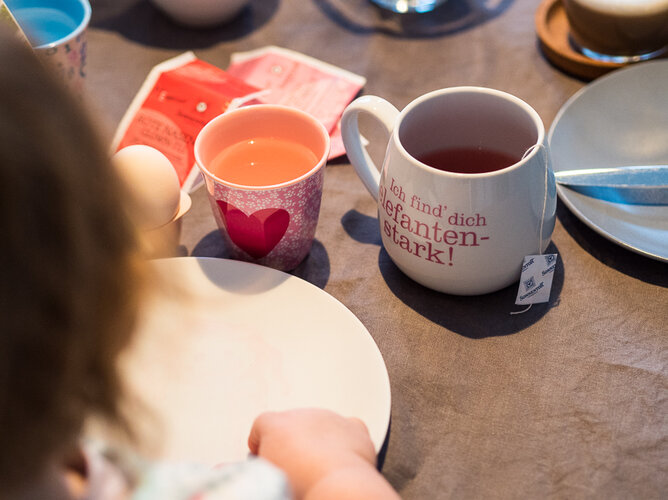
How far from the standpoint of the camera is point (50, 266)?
309 millimetres

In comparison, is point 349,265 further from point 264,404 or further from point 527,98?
point 527,98

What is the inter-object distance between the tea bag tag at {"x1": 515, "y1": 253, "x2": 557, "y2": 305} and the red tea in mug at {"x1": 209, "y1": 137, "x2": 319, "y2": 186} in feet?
0.64

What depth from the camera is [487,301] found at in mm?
558

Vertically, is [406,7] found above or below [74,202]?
below

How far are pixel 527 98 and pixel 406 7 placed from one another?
236 millimetres

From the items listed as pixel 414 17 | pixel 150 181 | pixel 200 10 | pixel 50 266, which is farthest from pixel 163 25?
pixel 50 266

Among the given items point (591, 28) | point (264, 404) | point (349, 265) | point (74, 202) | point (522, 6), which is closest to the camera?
point (74, 202)

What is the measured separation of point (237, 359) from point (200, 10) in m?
0.52

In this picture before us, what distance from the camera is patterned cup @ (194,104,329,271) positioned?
1.72ft

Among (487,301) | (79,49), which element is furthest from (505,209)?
(79,49)

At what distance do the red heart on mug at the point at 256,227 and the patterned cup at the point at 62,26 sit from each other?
0.25m

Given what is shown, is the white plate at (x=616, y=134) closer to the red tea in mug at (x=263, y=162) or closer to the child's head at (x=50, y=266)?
the red tea in mug at (x=263, y=162)

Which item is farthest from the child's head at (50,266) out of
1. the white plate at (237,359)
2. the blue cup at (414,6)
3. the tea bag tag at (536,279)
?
the blue cup at (414,6)

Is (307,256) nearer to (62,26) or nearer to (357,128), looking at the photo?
(357,128)
